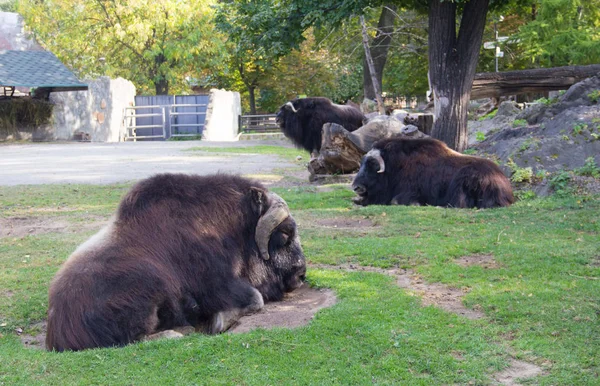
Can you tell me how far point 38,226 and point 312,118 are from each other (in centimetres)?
972

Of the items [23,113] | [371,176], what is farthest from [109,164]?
[23,113]

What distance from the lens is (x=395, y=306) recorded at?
583 centimetres

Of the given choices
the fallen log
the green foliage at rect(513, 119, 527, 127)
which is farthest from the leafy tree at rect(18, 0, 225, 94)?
the fallen log

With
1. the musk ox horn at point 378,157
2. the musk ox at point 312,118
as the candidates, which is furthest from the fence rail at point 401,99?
the musk ox horn at point 378,157

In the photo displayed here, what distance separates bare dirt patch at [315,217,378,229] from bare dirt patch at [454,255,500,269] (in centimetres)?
235

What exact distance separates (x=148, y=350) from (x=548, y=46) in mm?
28825

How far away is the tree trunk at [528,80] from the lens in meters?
16.4

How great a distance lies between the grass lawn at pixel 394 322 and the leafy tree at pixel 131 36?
36742 mm

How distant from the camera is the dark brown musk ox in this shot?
201 inches

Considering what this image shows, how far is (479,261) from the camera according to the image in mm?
7504

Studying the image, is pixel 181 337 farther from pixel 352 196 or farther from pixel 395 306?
pixel 352 196

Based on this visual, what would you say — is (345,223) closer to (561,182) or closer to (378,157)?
(378,157)

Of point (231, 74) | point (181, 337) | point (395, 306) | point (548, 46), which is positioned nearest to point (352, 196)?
point (395, 306)

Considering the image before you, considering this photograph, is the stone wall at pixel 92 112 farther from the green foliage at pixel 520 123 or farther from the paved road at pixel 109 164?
the green foliage at pixel 520 123
